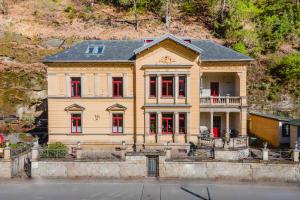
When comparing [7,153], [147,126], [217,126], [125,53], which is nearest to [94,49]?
[125,53]

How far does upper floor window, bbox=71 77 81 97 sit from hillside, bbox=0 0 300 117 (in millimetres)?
12237

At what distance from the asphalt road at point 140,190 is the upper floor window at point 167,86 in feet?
31.4

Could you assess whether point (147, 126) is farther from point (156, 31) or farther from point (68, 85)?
point (156, 31)

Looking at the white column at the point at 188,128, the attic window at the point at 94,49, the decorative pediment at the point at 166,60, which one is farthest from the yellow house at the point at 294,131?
the attic window at the point at 94,49

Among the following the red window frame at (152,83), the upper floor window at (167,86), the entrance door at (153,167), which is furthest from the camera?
the red window frame at (152,83)

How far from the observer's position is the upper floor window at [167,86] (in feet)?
100

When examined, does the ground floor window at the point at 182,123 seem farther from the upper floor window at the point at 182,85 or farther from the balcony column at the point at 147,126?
the balcony column at the point at 147,126

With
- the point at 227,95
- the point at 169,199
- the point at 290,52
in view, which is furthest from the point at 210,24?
the point at 169,199

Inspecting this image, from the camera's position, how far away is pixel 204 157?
2433 cm

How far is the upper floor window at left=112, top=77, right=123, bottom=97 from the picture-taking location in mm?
31297

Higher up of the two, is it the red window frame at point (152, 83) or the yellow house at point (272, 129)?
the red window frame at point (152, 83)

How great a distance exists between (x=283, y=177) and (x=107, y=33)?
40.9 metres

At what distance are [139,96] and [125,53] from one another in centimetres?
425

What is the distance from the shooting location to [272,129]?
32.4 meters
